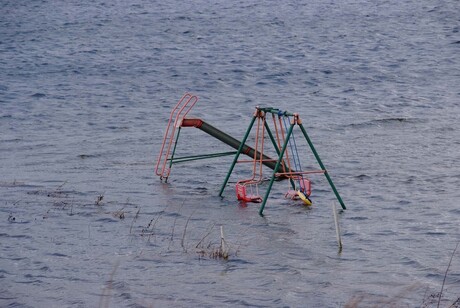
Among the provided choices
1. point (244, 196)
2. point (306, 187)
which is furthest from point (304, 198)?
point (244, 196)

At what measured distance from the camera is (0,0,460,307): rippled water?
12141mm

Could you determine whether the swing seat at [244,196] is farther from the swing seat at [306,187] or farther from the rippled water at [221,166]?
the swing seat at [306,187]

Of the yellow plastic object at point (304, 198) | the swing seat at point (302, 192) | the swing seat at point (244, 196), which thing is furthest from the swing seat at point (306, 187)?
the swing seat at point (244, 196)

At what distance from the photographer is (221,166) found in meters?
20.0

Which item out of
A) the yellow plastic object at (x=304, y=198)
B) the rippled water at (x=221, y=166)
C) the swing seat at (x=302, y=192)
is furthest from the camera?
the swing seat at (x=302, y=192)

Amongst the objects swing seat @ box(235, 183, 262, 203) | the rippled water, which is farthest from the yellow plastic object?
swing seat @ box(235, 183, 262, 203)

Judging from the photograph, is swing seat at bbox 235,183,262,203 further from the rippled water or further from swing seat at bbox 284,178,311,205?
swing seat at bbox 284,178,311,205

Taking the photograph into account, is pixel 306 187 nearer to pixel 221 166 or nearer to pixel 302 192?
pixel 302 192

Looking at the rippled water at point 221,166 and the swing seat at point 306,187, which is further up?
the swing seat at point 306,187

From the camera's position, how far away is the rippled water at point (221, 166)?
12.1m

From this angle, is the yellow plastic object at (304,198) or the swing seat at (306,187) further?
the swing seat at (306,187)

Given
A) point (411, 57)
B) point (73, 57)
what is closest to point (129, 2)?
point (73, 57)

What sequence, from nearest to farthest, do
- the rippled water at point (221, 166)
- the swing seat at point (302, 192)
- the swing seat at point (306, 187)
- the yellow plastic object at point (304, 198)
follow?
1. the rippled water at point (221, 166)
2. the yellow plastic object at point (304, 198)
3. the swing seat at point (302, 192)
4. the swing seat at point (306, 187)

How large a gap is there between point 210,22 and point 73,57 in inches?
432
